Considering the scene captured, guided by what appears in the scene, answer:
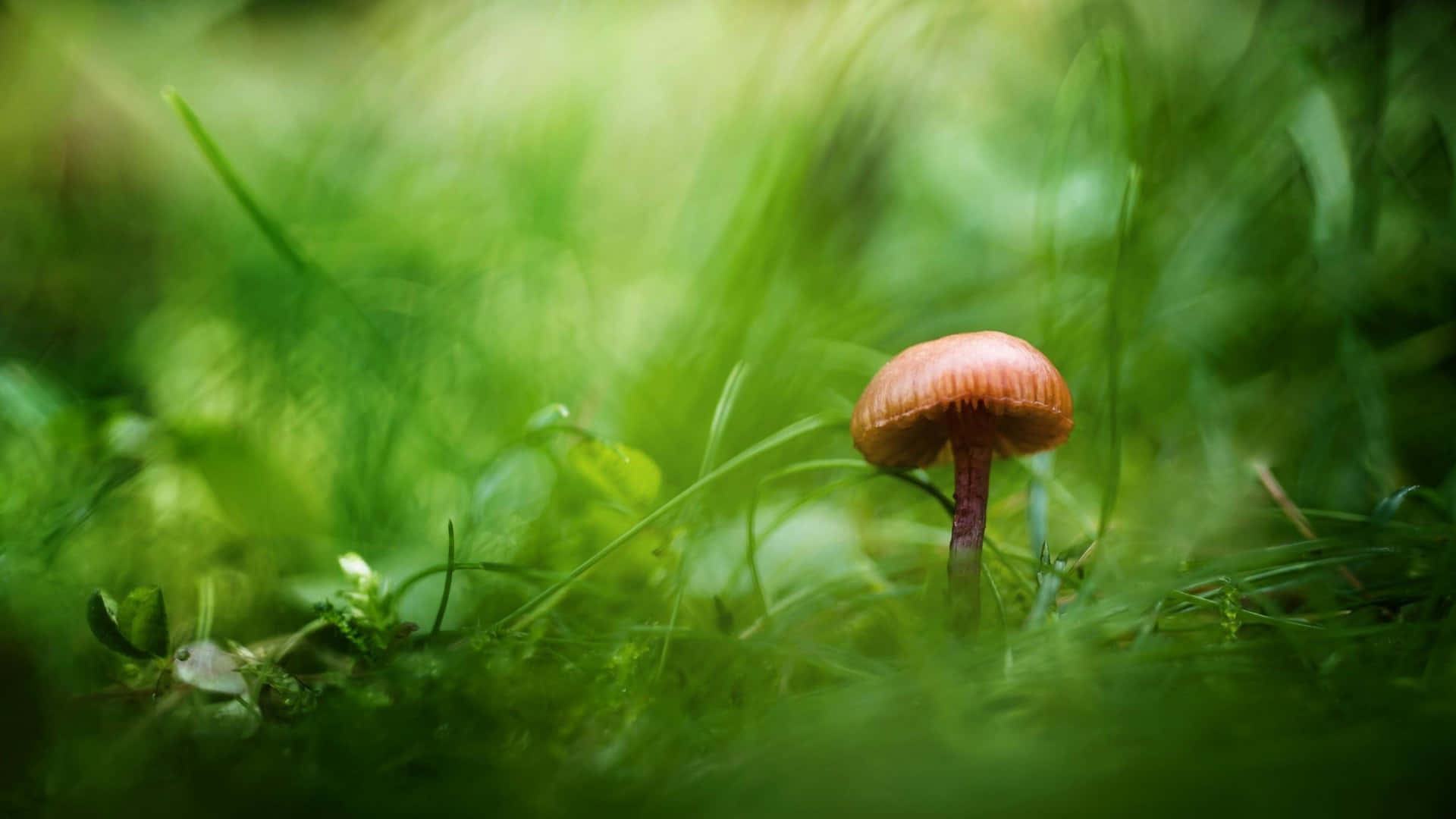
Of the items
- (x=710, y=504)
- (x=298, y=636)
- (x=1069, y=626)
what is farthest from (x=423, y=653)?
(x=1069, y=626)

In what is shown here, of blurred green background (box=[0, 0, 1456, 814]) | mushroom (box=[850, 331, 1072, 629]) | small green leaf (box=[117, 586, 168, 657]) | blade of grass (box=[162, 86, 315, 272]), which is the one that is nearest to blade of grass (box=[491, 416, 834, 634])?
blurred green background (box=[0, 0, 1456, 814])

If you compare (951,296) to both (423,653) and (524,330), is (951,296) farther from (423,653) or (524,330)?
(423,653)

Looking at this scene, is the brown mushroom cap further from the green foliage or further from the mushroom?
the green foliage

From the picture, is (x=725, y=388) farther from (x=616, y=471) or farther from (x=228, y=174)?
(x=228, y=174)

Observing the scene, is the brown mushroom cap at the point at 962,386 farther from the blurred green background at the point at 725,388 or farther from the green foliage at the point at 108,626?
the green foliage at the point at 108,626

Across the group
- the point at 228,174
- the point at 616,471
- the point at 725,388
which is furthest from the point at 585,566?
the point at 228,174
